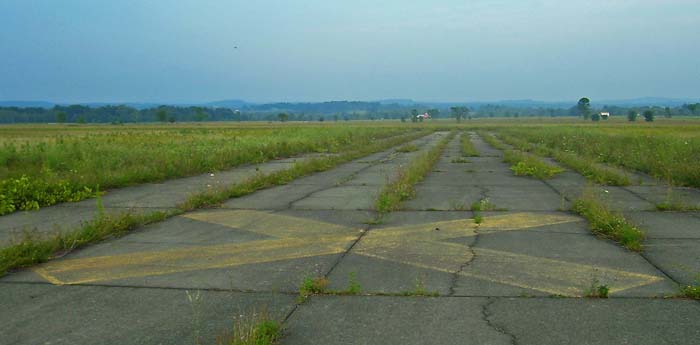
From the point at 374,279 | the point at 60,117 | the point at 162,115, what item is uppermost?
the point at 162,115

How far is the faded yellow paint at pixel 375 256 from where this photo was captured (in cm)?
538

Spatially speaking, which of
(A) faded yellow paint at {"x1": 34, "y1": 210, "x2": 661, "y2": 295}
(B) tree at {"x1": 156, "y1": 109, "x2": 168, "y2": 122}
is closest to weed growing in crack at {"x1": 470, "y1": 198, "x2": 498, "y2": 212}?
(A) faded yellow paint at {"x1": 34, "y1": 210, "x2": 661, "y2": 295}

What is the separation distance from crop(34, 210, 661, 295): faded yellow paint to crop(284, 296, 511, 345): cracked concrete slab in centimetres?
101

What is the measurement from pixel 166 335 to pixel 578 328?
2.99 m

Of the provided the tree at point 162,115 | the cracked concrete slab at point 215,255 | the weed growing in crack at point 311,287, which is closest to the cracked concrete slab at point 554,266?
the weed growing in crack at point 311,287

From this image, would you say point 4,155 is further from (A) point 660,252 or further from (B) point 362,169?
(A) point 660,252

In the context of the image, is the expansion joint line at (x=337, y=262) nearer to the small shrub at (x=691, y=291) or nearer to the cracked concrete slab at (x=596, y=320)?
the cracked concrete slab at (x=596, y=320)

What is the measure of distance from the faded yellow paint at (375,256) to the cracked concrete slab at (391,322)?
101 cm

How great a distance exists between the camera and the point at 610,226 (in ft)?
24.0

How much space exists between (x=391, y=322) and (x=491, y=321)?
30.2 inches

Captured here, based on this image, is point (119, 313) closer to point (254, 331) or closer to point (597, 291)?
point (254, 331)

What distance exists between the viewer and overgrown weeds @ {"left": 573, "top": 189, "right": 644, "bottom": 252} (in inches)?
263

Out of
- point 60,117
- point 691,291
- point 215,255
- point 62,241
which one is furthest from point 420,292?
point 60,117

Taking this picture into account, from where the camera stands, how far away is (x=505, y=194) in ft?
37.9
